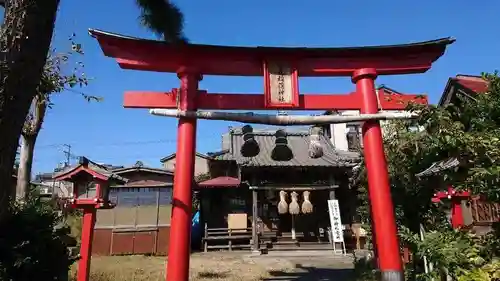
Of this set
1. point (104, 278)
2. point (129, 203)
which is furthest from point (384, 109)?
point (129, 203)

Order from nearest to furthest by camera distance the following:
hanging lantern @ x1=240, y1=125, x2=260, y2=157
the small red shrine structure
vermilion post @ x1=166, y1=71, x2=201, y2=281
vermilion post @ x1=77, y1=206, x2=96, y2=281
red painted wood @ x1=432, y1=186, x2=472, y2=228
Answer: vermilion post @ x1=166, y1=71, x2=201, y2=281
vermilion post @ x1=77, y1=206, x2=96, y2=281
hanging lantern @ x1=240, y1=125, x2=260, y2=157
the small red shrine structure
red painted wood @ x1=432, y1=186, x2=472, y2=228

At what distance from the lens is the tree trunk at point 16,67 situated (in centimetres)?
401

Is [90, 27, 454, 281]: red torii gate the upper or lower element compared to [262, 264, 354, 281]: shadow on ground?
upper

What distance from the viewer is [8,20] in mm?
4156

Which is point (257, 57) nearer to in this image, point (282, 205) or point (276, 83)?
point (276, 83)

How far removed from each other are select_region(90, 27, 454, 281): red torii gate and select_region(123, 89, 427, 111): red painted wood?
0.7 inches

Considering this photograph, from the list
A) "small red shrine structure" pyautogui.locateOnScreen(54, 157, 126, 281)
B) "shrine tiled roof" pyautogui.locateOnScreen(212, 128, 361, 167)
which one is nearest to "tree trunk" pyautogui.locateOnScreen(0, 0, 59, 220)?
"small red shrine structure" pyautogui.locateOnScreen(54, 157, 126, 281)

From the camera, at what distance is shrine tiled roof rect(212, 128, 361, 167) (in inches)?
784

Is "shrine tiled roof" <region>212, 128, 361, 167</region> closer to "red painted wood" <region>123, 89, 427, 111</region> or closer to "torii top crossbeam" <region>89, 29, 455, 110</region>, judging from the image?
"torii top crossbeam" <region>89, 29, 455, 110</region>

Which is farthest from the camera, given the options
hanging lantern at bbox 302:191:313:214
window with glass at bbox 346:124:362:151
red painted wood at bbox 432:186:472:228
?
window with glass at bbox 346:124:362:151

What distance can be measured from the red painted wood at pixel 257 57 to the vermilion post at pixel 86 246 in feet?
12.3

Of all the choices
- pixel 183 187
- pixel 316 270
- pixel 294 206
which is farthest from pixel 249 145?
pixel 294 206

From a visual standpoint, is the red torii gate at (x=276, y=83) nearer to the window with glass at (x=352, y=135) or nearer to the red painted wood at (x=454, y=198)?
the red painted wood at (x=454, y=198)

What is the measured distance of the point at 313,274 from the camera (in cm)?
1238
